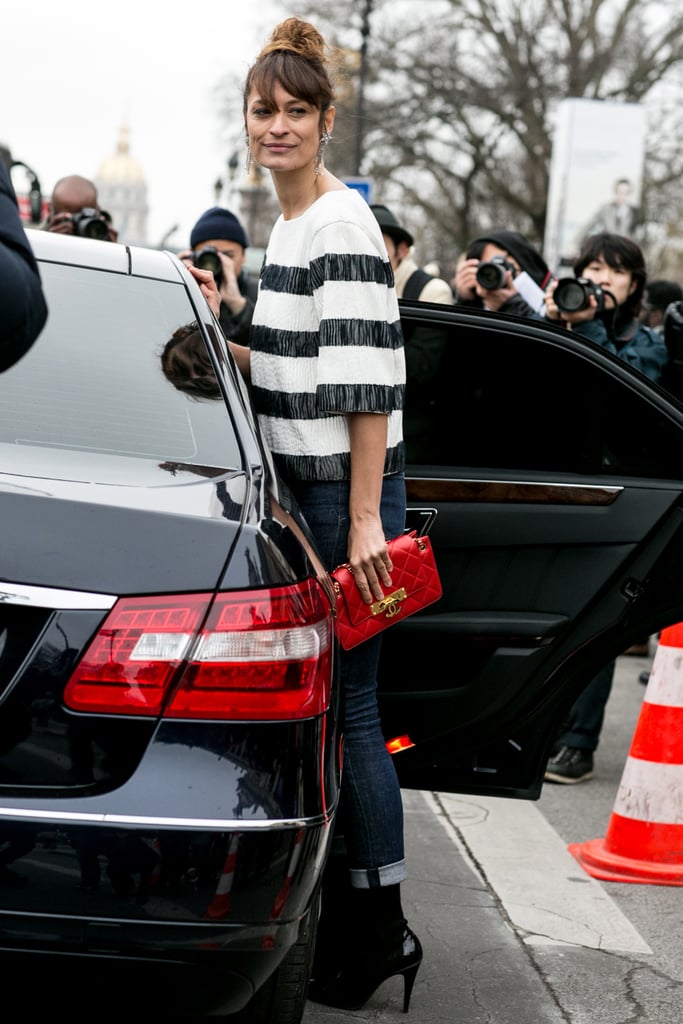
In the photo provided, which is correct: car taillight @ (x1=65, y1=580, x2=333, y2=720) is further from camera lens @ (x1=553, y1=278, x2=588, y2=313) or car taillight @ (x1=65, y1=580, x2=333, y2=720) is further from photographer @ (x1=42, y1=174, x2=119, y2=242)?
photographer @ (x1=42, y1=174, x2=119, y2=242)

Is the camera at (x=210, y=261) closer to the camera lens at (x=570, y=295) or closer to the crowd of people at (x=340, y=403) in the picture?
the camera lens at (x=570, y=295)

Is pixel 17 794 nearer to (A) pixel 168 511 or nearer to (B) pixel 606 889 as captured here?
(A) pixel 168 511

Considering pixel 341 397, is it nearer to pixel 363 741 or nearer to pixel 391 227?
pixel 363 741

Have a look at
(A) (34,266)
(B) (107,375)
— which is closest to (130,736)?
(A) (34,266)

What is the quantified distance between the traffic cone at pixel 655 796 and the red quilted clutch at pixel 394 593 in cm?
158

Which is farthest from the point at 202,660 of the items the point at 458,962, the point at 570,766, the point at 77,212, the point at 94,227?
the point at 77,212

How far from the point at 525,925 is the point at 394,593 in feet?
4.26

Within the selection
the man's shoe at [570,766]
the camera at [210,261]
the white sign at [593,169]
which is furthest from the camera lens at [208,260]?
the white sign at [593,169]

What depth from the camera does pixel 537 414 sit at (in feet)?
12.2

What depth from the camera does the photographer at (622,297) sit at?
5719mm

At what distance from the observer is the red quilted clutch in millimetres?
3006

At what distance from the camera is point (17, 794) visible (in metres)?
2.08

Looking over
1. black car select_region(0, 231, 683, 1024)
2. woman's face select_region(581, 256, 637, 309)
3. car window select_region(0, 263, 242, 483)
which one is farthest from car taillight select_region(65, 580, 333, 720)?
woman's face select_region(581, 256, 637, 309)

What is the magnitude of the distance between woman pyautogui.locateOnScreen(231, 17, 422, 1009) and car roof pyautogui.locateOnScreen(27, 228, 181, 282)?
0.23 m
